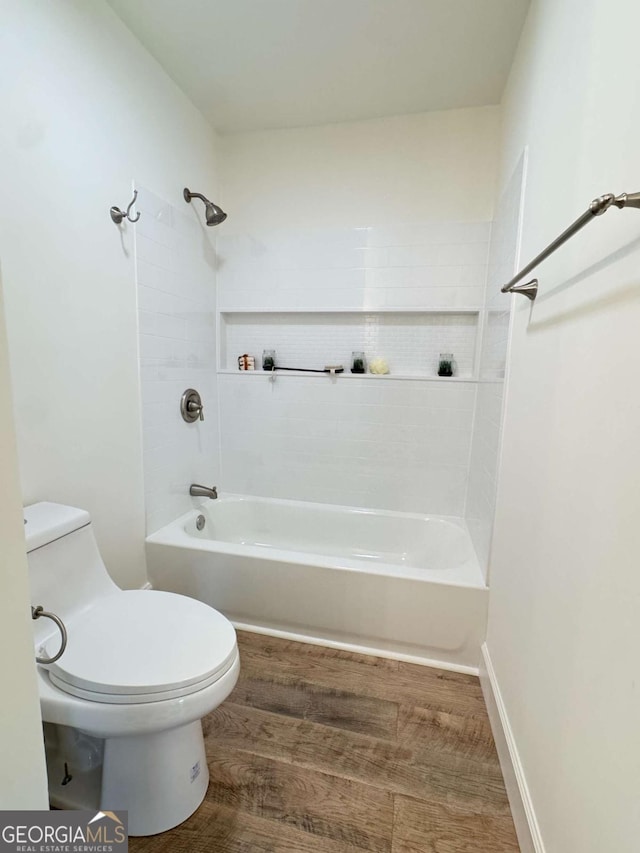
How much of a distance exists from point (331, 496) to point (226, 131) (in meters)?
2.27

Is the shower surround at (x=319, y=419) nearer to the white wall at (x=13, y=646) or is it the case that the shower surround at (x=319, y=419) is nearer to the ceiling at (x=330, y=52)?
the ceiling at (x=330, y=52)

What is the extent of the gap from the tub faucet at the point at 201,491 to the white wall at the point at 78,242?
410 mm

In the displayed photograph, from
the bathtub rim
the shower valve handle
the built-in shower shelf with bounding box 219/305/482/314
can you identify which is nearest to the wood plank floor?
the bathtub rim

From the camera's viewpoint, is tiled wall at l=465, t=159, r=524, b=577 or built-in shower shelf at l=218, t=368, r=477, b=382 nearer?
tiled wall at l=465, t=159, r=524, b=577

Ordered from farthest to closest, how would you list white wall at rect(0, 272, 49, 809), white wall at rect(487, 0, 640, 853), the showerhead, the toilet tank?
the showerhead → the toilet tank → white wall at rect(487, 0, 640, 853) → white wall at rect(0, 272, 49, 809)

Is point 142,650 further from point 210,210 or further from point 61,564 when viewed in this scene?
point 210,210

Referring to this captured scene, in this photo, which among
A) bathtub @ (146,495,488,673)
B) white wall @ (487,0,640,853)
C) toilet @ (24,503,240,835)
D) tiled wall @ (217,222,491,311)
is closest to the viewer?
white wall @ (487,0,640,853)

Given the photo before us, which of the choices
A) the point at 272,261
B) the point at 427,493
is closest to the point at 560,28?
the point at 272,261

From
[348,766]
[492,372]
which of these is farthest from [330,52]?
[348,766]

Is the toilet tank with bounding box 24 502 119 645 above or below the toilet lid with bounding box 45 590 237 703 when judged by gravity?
above

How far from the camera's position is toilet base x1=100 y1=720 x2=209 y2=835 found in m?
1.03

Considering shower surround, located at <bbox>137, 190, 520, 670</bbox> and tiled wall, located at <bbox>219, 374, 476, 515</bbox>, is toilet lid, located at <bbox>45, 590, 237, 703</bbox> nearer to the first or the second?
shower surround, located at <bbox>137, 190, 520, 670</bbox>

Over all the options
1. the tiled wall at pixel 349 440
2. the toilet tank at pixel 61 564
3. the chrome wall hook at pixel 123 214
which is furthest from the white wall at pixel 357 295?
the toilet tank at pixel 61 564

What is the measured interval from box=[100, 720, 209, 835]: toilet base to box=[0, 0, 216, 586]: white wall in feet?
2.57
